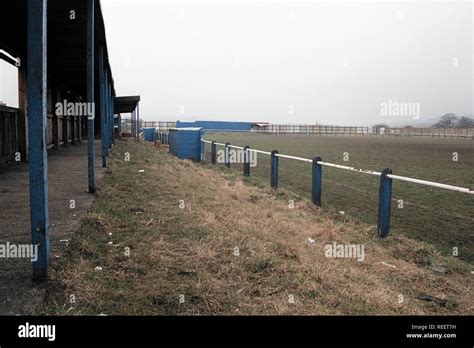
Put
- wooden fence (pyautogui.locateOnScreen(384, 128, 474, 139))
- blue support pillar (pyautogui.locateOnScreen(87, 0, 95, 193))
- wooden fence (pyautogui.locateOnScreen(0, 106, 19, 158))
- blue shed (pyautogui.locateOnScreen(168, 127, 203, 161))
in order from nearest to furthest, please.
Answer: blue support pillar (pyautogui.locateOnScreen(87, 0, 95, 193)) → wooden fence (pyautogui.locateOnScreen(0, 106, 19, 158)) → blue shed (pyautogui.locateOnScreen(168, 127, 203, 161)) → wooden fence (pyautogui.locateOnScreen(384, 128, 474, 139))

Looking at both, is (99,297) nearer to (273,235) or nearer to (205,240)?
(205,240)

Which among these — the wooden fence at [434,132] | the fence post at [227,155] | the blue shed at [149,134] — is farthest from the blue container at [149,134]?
the wooden fence at [434,132]

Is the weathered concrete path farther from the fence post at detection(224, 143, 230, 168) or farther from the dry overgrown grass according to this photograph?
the fence post at detection(224, 143, 230, 168)

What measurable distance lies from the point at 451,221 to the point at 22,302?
6691 millimetres

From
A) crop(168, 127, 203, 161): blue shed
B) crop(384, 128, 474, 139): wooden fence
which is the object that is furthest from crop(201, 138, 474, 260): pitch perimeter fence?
crop(384, 128, 474, 139): wooden fence

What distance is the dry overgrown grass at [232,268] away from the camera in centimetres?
310

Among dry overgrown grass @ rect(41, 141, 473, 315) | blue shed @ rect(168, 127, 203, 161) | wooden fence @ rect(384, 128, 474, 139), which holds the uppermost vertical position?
wooden fence @ rect(384, 128, 474, 139)

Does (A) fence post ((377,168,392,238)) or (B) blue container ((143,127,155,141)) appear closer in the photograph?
(A) fence post ((377,168,392,238))

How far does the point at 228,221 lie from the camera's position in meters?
5.66

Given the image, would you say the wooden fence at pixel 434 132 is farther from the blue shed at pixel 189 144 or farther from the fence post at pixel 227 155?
the fence post at pixel 227 155

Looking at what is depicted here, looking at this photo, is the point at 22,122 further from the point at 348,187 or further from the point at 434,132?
the point at 434,132

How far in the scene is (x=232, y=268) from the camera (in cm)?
381

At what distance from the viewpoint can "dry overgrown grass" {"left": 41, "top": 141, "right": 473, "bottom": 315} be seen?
3104 millimetres
